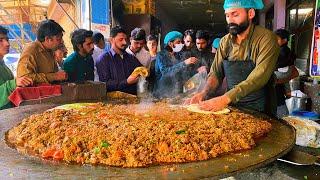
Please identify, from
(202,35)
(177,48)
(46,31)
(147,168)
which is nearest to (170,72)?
(177,48)

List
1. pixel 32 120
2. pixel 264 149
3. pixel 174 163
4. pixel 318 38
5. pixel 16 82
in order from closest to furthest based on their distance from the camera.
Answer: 1. pixel 174 163
2. pixel 264 149
3. pixel 32 120
4. pixel 16 82
5. pixel 318 38

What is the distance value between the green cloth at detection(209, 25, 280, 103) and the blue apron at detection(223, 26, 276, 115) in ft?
0.30

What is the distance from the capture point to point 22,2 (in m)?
9.61

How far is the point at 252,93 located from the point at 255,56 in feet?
1.30

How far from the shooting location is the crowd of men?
11.4 feet

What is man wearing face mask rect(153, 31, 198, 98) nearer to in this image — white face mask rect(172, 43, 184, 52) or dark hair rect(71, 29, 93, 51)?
white face mask rect(172, 43, 184, 52)

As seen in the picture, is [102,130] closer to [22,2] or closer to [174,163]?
[174,163]

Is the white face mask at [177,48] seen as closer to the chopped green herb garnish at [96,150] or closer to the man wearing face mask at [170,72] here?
the man wearing face mask at [170,72]

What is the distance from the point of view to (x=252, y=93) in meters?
3.57

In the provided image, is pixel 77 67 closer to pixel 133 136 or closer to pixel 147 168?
pixel 133 136

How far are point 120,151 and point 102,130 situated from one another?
0.43 meters

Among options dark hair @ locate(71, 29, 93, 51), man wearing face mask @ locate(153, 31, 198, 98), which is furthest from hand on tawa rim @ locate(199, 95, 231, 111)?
dark hair @ locate(71, 29, 93, 51)

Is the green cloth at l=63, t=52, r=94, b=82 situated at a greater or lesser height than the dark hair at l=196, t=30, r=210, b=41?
lesser

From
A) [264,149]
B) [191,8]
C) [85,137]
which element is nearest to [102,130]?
[85,137]
